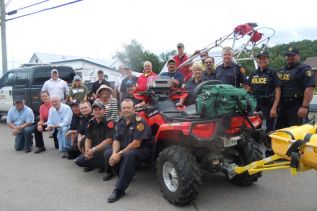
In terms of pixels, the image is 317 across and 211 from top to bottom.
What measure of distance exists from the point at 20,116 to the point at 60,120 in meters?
1.15

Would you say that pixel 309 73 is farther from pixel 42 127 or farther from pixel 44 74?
pixel 44 74

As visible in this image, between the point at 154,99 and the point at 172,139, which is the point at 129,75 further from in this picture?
the point at 172,139

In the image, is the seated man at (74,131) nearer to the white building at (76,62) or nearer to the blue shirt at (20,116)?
the blue shirt at (20,116)

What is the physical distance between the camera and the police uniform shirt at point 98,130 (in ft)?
19.4

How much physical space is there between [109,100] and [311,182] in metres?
3.83

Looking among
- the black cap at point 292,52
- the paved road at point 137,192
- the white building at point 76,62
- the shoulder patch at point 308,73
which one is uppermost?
the white building at point 76,62

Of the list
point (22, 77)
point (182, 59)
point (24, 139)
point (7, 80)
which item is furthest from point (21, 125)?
point (7, 80)

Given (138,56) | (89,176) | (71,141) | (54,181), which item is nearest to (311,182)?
(89,176)

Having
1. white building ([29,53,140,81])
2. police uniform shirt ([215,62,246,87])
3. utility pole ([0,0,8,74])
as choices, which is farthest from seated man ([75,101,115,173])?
white building ([29,53,140,81])

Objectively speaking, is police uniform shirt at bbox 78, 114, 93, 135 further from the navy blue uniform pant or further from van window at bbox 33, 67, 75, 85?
van window at bbox 33, 67, 75, 85

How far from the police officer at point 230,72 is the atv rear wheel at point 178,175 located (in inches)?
78.3

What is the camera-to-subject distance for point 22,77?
41.0ft

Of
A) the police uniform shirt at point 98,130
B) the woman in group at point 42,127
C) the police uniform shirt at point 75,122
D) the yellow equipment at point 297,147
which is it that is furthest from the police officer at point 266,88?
the woman in group at point 42,127

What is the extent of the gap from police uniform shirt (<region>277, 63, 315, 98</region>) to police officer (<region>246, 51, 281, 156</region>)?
0.15m
